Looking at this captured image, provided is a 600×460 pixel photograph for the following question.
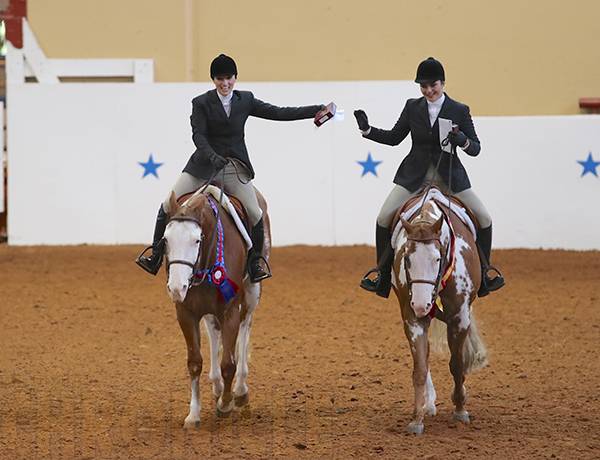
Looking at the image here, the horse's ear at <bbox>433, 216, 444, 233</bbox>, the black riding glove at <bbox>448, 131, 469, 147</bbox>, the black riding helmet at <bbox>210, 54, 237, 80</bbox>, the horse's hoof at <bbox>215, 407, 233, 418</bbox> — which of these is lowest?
the horse's hoof at <bbox>215, 407, 233, 418</bbox>

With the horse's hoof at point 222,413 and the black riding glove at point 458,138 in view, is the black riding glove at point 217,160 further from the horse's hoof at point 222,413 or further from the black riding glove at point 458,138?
the horse's hoof at point 222,413

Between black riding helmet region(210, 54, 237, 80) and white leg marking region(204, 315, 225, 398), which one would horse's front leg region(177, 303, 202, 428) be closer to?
white leg marking region(204, 315, 225, 398)

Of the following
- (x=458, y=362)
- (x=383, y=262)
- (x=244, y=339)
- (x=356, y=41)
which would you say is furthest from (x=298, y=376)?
(x=356, y=41)

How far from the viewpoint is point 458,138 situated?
169 inches

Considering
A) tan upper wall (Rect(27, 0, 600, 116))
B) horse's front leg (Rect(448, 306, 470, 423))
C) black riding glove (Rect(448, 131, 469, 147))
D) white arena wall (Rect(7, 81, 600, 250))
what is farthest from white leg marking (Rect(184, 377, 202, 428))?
tan upper wall (Rect(27, 0, 600, 116))

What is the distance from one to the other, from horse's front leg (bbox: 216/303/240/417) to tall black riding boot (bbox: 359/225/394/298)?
2.76 feet

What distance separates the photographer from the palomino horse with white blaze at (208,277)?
152 inches

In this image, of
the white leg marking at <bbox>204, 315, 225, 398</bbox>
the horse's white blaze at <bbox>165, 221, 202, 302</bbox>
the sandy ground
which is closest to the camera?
the horse's white blaze at <bbox>165, 221, 202, 302</bbox>

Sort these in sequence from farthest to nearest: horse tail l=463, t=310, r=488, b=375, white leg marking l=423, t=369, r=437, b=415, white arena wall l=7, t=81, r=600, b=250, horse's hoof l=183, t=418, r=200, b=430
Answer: white arena wall l=7, t=81, r=600, b=250 → horse tail l=463, t=310, r=488, b=375 → white leg marking l=423, t=369, r=437, b=415 → horse's hoof l=183, t=418, r=200, b=430

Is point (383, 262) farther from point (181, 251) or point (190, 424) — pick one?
point (190, 424)

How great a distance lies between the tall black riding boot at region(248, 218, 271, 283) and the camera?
4.60m

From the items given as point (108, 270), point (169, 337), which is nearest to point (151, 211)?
point (108, 270)

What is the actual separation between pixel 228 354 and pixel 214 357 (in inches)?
18.9

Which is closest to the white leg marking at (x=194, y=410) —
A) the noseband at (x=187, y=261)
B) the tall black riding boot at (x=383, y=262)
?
the noseband at (x=187, y=261)
